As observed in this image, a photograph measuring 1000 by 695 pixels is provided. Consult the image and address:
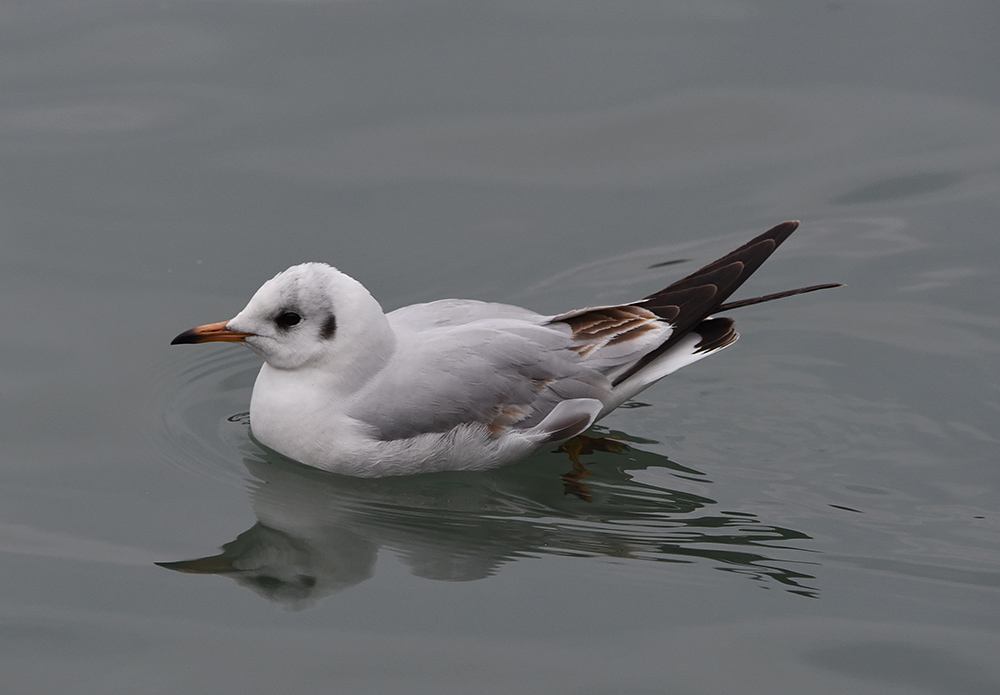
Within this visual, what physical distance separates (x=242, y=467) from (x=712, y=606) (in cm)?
242

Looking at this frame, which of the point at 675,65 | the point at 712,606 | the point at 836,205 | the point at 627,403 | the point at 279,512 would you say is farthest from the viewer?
the point at 675,65

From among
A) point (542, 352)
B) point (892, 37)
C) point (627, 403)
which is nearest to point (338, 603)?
point (542, 352)

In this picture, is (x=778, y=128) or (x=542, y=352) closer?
(x=542, y=352)

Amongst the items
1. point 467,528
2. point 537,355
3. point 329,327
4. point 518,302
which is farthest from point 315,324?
point 518,302

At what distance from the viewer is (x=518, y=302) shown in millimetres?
8016

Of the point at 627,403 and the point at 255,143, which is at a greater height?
the point at 255,143

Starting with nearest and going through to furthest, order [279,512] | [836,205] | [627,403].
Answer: [279,512] < [627,403] < [836,205]

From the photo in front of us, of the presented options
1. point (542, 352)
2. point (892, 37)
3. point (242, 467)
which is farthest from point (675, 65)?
point (242, 467)

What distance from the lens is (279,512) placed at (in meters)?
6.38

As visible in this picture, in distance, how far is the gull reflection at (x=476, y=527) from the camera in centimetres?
592

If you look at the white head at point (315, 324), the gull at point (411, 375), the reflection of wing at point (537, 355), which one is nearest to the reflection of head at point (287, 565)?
the gull at point (411, 375)

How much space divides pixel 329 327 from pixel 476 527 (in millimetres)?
1163

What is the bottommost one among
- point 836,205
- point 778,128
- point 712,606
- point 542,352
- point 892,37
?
point 712,606

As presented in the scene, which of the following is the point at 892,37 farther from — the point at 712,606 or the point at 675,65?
the point at 712,606
